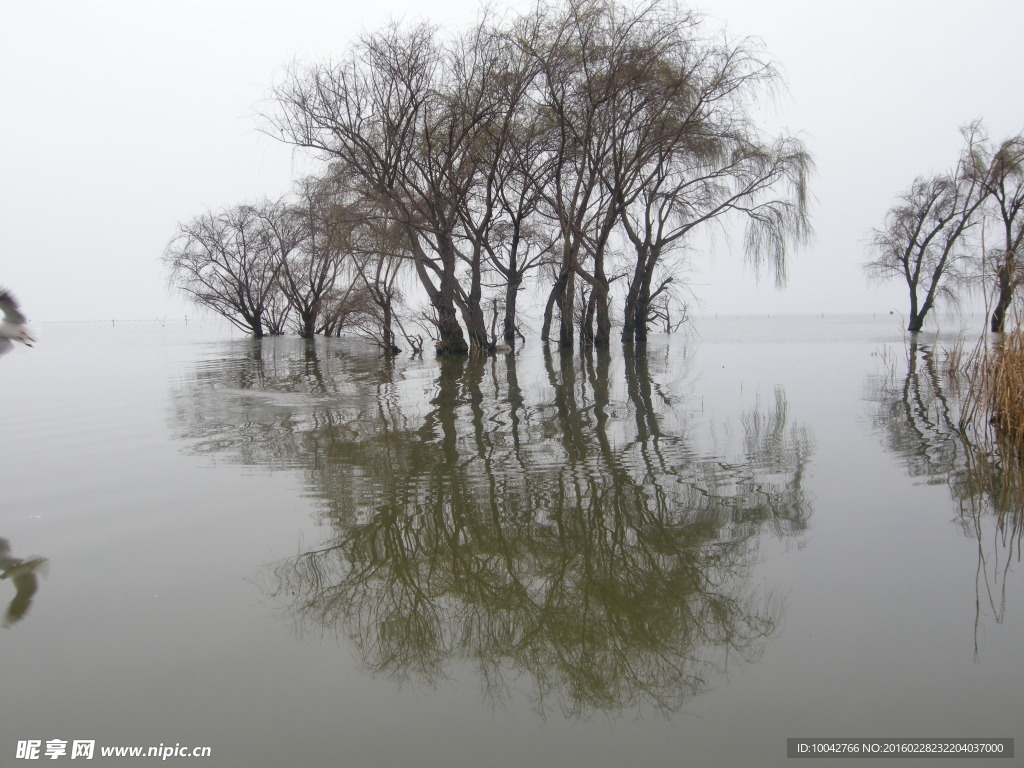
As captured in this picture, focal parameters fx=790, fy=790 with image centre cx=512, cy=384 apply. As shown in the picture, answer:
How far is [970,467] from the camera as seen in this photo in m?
5.54

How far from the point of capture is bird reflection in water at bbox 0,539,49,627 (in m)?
3.29

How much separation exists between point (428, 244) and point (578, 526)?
16602mm

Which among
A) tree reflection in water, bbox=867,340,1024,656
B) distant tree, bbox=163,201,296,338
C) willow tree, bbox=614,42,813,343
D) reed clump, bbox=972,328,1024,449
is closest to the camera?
tree reflection in water, bbox=867,340,1024,656

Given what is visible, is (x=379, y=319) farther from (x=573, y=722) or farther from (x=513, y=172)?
(x=573, y=722)

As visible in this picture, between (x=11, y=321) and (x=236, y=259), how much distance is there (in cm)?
3482

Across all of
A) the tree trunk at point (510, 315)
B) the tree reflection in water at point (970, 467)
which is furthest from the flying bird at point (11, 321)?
the tree trunk at point (510, 315)

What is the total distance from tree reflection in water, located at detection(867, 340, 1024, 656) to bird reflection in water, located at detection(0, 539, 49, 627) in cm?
377

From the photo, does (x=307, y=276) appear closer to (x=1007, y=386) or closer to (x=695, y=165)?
(x=695, y=165)

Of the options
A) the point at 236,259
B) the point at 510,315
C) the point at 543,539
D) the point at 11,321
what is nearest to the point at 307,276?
the point at 236,259

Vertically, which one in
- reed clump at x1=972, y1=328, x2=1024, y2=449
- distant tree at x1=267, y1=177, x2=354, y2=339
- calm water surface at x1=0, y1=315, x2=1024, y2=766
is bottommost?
calm water surface at x1=0, y1=315, x2=1024, y2=766

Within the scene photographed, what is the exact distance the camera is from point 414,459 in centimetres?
627

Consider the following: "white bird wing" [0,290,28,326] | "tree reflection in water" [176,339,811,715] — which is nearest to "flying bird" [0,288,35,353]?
"white bird wing" [0,290,28,326]

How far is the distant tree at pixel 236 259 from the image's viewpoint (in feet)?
122

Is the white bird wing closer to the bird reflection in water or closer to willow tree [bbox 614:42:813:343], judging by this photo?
the bird reflection in water
